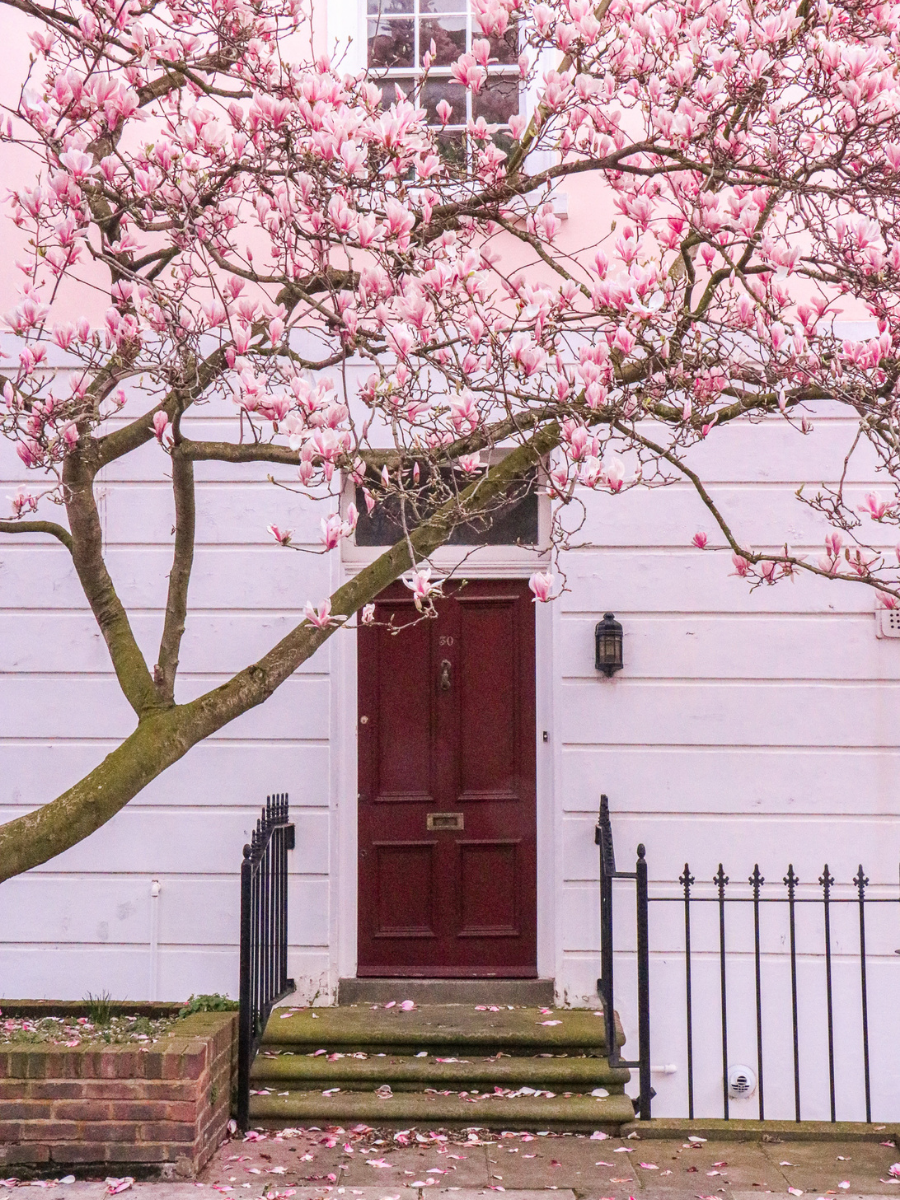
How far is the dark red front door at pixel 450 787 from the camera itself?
20.7 feet

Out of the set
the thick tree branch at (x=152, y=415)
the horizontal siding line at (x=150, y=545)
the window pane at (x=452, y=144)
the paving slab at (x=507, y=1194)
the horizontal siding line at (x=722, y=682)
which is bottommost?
the paving slab at (x=507, y=1194)

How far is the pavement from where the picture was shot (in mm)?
4418

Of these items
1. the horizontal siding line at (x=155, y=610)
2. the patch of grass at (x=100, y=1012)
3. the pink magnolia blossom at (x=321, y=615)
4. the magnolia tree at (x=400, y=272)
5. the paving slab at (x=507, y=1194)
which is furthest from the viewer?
the horizontal siding line at (x=155, y=610)

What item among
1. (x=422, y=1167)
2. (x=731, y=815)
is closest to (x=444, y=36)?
(x=731, y=815)

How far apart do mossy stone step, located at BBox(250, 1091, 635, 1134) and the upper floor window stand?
16.8 feet

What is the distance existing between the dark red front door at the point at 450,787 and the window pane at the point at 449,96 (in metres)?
2.72

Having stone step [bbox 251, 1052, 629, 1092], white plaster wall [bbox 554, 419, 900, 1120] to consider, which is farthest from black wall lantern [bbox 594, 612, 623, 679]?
stone step [bbox 251, 1052, 629, 1092]

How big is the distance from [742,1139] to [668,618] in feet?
8.51

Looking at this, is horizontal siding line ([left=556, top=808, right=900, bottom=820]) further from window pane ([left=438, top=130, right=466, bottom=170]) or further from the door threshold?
window pane ([left=438, top=130, right=466, bottom=170])

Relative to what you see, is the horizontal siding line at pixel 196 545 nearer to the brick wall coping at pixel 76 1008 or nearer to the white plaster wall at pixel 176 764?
the white plaster wall at pixel 176 764

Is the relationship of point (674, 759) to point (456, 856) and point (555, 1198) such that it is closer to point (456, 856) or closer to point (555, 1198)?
point (456, 856)

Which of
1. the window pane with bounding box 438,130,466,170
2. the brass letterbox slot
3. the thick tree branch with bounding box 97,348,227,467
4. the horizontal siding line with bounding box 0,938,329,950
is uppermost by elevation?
the window pane with bounding box 438,130,466,170

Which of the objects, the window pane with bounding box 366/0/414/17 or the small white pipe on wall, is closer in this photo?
the small white pipe on wall

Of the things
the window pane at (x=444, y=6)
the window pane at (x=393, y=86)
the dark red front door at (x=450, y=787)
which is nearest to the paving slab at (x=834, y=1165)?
the dark red front door at (x=450, y=787)
